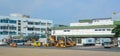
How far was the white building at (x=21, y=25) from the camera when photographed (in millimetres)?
110331

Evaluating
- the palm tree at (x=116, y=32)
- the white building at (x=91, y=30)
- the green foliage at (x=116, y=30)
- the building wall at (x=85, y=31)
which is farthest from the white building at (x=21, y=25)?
the green foliage at (x=116, y=30)

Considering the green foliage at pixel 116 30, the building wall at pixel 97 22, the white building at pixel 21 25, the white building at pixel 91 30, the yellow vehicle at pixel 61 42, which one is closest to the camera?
the yellow vehicle at pixel 61 42

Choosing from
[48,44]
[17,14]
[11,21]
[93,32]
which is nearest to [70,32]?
[93,32]

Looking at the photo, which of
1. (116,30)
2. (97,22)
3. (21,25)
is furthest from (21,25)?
(116,30)

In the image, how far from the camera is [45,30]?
403ft

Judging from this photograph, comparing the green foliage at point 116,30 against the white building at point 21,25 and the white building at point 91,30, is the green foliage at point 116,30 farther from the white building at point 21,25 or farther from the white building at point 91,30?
the white building at point 21,25

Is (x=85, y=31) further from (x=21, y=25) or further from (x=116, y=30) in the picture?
(x=21, y=25)

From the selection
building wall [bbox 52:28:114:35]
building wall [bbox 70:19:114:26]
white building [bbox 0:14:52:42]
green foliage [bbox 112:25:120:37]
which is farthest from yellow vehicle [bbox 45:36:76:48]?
white building [bbox 0:14:52:42]

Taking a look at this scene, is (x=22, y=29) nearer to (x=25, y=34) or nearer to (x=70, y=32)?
(x=25, y=34)

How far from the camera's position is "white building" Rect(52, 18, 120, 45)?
276 feet

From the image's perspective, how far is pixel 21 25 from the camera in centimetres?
A: 11644

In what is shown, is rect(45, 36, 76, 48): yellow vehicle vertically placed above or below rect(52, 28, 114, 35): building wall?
below

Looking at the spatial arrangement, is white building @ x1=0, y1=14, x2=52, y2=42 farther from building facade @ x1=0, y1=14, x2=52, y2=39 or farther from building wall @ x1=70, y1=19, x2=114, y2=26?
building wall @ x1=70, y1=19, x2=114, y2=26

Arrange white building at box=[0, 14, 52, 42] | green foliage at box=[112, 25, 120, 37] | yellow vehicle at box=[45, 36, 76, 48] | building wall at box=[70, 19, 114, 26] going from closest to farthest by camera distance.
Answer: yellow vehicle at box=[45, 36, 76, 48] < green foliage at box=[112, 25, 120, 37] < building wall at box=[70, 19, 114, 26] < white building at box=[0, 14, 52, 42]
